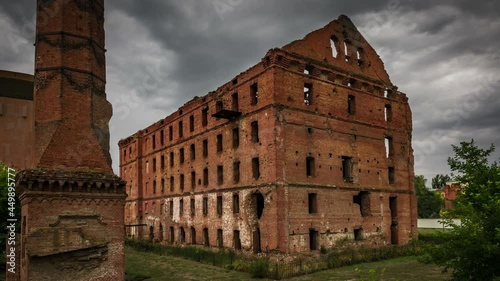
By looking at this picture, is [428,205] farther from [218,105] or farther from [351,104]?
[218,105]

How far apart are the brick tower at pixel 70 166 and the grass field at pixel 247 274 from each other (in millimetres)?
7083

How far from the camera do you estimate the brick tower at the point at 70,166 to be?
41.7 ft

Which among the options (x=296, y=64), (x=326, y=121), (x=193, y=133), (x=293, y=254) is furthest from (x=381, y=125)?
(x=193, y=133)

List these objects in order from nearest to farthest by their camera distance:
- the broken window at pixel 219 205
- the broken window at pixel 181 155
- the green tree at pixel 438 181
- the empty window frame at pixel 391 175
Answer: the broken window at pixel 219 205
the empty window frame at pixel 391 175
the broken window at pixel 181 155
the green tree at pixel 438 181

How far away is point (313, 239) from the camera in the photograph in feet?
79.9

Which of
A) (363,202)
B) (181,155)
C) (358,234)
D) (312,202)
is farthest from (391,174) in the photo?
(181,155)

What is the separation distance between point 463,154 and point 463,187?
95 centimetres

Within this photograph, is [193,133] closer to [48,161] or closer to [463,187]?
[48,161]

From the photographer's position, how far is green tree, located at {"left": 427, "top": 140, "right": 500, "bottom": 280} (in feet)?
31.3

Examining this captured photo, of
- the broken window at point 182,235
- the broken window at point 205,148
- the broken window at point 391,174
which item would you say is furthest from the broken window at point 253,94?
the broken window at point 182,235

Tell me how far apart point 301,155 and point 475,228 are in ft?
49.9

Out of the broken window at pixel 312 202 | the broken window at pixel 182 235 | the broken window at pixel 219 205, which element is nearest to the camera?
the broken window at pixel 312 202

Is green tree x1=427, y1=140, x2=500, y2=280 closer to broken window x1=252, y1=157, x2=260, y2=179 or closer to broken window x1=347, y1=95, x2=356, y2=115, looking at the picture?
broken window x1=252, y1=157, x2=260, y2=179

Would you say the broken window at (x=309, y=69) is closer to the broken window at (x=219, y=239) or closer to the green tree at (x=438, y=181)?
the broken window at (x=219, y=239)
